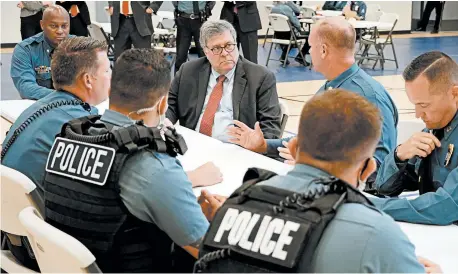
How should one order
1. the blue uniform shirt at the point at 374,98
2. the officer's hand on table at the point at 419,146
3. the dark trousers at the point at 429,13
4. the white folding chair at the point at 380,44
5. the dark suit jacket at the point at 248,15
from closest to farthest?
1. the officer's hand on table at the point at 419,146
2. the blue uniform shirt at the point at 374,98
3. the dark suit jacket at the point at 248,15
4. the white folding chair at the point at 380,44
5. the dark trousers at the point at 429,13

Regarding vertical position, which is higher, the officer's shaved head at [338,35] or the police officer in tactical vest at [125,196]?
the officer's shaved head at [338,35]

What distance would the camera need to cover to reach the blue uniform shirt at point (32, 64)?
4.86 metres

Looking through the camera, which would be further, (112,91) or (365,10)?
(365,10)

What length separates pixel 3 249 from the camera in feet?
9.59

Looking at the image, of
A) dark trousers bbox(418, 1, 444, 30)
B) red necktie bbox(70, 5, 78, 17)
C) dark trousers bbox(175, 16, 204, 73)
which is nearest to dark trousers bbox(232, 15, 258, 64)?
dark trousers bbox(175, 16, 204, 73)

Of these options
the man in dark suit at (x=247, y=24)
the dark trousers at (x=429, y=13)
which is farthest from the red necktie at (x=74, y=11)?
the dark trousers at (x=429, y=13)

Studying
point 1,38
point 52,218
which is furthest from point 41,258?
point 1,38

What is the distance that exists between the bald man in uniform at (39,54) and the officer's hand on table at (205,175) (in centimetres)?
216

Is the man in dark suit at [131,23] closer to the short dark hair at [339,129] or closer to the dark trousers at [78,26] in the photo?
the dark trousers at [78,26]

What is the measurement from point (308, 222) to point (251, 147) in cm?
204

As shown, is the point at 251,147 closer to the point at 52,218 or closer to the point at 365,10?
the point at 52,218

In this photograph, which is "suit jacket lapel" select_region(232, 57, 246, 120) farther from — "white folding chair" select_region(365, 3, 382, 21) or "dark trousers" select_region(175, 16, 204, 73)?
"white folding chair" select_region(365, 3, 382, 21)

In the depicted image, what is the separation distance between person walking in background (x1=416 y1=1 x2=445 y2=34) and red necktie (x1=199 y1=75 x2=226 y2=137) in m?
13.0

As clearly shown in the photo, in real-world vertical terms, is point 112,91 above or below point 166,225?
above
